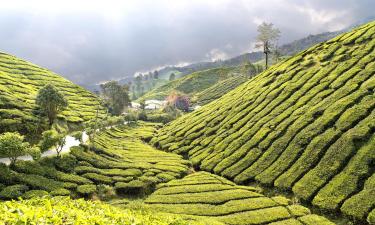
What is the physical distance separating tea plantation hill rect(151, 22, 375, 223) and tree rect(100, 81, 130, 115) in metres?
63.7

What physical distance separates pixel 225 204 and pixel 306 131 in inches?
803

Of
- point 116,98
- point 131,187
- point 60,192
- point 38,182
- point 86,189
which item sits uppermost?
point 116,98

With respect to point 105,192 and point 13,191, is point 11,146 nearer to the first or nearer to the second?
point 13,191

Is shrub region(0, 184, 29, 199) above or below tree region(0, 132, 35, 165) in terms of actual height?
below

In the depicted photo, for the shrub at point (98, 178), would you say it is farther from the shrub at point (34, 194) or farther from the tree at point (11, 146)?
the tree at point (11, 146)

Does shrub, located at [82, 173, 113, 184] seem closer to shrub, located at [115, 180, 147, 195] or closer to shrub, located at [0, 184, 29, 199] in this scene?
shrub, located at [115, 180, 147, 195]

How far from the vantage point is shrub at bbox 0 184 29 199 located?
46469 mm

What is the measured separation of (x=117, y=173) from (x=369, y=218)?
41.5 metres

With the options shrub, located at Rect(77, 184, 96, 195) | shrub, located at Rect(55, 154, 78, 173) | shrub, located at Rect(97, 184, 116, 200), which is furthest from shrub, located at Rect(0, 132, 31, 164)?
shrub, located at Rect(97, 184, 116, 200)

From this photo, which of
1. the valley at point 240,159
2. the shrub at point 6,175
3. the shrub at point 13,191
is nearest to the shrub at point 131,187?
the valley at point 240,159

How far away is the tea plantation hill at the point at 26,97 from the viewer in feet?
261

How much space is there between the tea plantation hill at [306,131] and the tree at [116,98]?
63.7 meters

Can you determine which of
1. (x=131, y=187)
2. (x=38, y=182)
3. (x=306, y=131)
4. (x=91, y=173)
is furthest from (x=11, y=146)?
(x=306, y=131)

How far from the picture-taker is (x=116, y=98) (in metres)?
166
